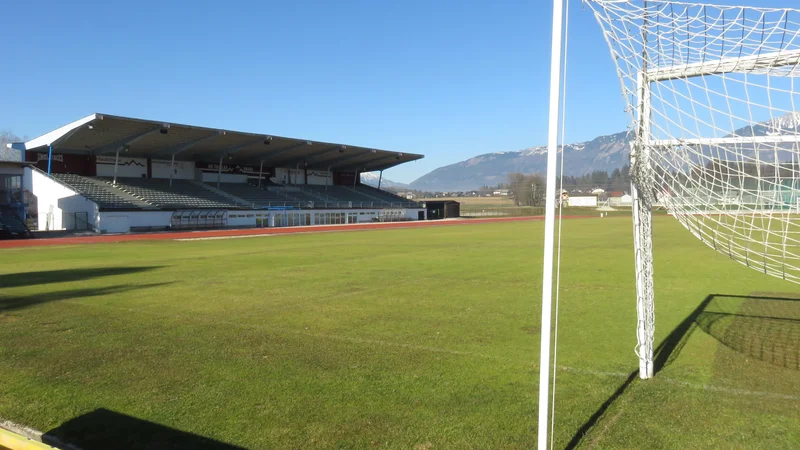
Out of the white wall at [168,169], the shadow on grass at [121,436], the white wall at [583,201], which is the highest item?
the white wall at [168,169]

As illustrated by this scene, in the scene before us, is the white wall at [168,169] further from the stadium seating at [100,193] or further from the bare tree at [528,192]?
the bare tree at [528,192]

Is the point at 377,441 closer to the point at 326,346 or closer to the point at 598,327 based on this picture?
the point at 326,346

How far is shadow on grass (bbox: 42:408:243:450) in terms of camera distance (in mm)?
4383

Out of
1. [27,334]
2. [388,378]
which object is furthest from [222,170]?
[388,378]

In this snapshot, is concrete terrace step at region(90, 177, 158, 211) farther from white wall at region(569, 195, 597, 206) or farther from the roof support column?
white wall at region(569, 195, 597, 206)

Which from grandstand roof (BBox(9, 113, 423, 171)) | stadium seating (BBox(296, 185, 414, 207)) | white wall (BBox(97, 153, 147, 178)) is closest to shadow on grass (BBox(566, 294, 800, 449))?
grandstand roof (BBox(9, 113, 423, 171))

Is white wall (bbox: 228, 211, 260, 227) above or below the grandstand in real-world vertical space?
below

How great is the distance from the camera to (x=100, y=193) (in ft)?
136

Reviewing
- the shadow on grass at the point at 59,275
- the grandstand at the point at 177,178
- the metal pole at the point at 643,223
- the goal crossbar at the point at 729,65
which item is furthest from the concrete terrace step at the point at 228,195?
the goal crossbar at the point at 729,65

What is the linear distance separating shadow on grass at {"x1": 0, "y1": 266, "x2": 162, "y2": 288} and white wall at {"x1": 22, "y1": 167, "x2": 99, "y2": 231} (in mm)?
25096

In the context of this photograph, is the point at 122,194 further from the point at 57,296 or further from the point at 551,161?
the point at 551,161

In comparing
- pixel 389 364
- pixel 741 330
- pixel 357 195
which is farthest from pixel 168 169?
pixel 741 330

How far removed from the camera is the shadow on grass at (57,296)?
1055 centimetres

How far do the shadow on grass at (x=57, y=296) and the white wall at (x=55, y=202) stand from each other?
29655 mm
